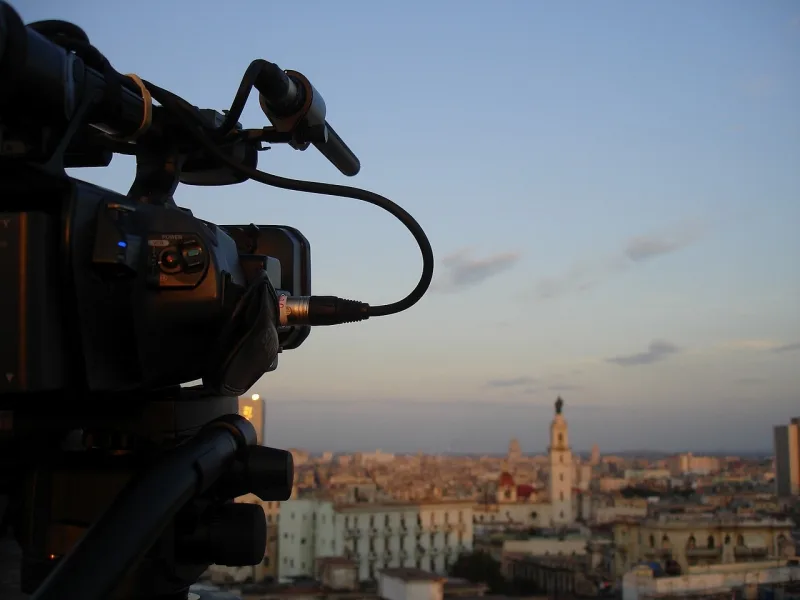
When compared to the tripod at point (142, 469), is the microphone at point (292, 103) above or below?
above

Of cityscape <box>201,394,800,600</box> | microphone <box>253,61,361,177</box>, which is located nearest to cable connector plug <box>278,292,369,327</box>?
microphone <box>253,61,361,177</box>

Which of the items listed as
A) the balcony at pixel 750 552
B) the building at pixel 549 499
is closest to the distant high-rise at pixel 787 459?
the balcony at pixel 750 552

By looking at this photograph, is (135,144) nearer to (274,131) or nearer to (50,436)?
(274,131)

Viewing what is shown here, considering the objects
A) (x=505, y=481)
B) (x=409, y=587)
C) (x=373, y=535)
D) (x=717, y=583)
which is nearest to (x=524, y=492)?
(x=505, y=481)

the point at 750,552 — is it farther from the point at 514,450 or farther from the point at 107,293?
the point at 514,450

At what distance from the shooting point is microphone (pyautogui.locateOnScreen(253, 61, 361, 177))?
0.58m

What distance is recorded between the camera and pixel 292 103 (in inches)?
24.0

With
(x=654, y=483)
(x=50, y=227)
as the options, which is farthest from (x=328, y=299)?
(x=654, y=483)

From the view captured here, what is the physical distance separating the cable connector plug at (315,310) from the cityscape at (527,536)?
6.01 meters

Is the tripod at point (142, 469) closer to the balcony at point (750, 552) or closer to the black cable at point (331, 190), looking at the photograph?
the black cable at point (331, 190)

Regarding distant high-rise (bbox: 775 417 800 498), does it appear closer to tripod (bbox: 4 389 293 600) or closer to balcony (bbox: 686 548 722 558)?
balcony (bbox: 686 548 722 558)

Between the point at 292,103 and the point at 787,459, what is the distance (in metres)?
19.1

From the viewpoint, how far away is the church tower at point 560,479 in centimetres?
3188

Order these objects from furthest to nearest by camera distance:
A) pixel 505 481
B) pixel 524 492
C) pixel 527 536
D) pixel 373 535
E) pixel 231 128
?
1. pixel 505 481
2. pixel 524 492
3. pixel 527 536
4. pixel 373 535
5. pixel 231 128
